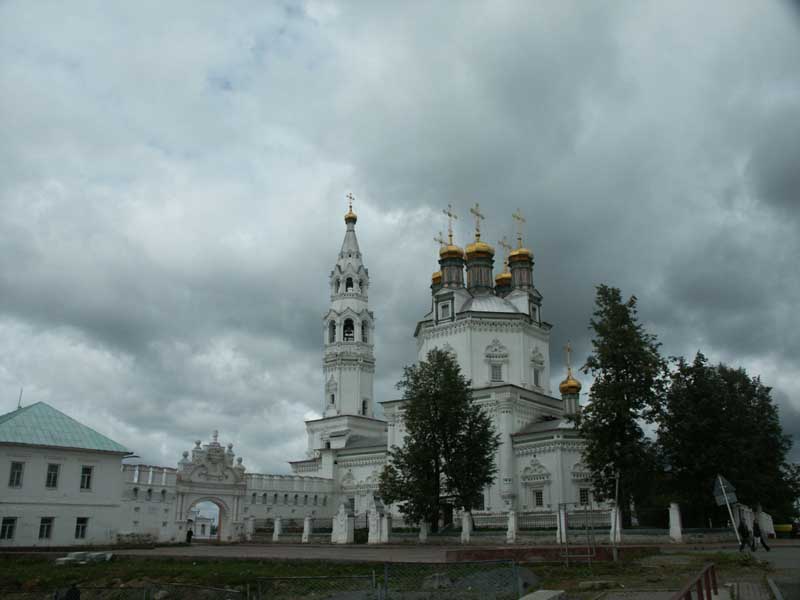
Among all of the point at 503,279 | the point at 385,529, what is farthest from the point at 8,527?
the point at 503,279

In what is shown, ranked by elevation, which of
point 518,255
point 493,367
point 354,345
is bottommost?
point 493,367

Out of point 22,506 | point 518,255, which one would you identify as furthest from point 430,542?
point 518,255

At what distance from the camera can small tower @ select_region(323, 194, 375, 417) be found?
56281 mm

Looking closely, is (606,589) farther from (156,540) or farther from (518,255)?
(518,255)

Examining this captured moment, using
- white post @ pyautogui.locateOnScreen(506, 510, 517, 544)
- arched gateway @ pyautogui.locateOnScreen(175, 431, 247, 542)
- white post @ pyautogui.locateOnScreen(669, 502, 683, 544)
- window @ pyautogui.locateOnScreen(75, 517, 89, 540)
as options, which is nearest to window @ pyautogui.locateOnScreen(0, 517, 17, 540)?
window @ pyautogui.locateOnScreen(75, 517, 89, 540)

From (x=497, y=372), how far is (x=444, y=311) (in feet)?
17.9

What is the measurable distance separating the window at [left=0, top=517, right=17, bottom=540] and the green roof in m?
2.99

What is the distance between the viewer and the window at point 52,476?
1171 inches

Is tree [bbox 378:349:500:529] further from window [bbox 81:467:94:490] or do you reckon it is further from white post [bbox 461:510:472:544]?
window [bbox 81:467:94:490]

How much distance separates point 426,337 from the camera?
47.6m

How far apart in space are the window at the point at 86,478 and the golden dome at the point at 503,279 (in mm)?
30771

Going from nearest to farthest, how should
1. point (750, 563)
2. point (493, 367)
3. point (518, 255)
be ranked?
point (750, 563)
point (493, 367)
point (518, 255)

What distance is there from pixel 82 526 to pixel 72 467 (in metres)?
2.58

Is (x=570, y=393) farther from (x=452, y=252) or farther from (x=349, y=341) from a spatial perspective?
(x=349, y=341)
